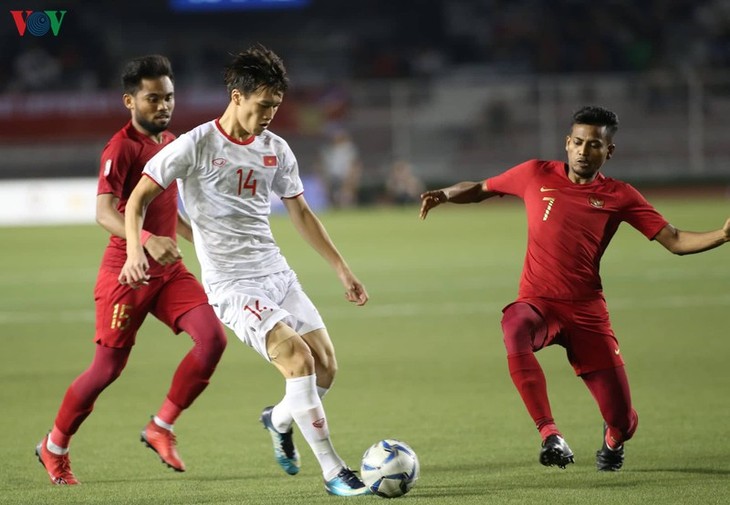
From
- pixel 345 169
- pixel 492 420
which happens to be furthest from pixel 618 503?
pixel 345 169

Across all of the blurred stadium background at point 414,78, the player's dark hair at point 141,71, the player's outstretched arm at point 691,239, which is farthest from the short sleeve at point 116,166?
the blurred stadium background at point 414,78

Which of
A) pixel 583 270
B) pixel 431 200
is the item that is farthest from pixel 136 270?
pixel 583 270

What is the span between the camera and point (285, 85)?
5.74m

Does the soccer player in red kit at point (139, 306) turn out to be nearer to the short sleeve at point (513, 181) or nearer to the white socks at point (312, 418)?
the white socks at point (312, 418)

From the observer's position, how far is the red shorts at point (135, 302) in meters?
6.33

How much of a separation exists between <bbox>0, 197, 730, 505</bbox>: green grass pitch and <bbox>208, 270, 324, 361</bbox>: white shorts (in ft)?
2.60

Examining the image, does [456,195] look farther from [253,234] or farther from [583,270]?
[253,234]

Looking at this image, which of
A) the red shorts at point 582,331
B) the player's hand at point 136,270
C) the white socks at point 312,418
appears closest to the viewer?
the player's hand at point 136,270

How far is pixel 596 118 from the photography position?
6.23 meters

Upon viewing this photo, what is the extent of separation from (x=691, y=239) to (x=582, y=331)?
2.46 feet

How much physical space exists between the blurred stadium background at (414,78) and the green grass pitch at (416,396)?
45.7 feet

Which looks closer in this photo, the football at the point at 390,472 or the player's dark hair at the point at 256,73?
the football at the point at 390,472

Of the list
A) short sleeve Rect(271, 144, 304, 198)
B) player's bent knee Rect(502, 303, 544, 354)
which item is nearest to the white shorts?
short sleeve Rect(271, 144, 304, 198)

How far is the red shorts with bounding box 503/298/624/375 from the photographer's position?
20.3 feet
